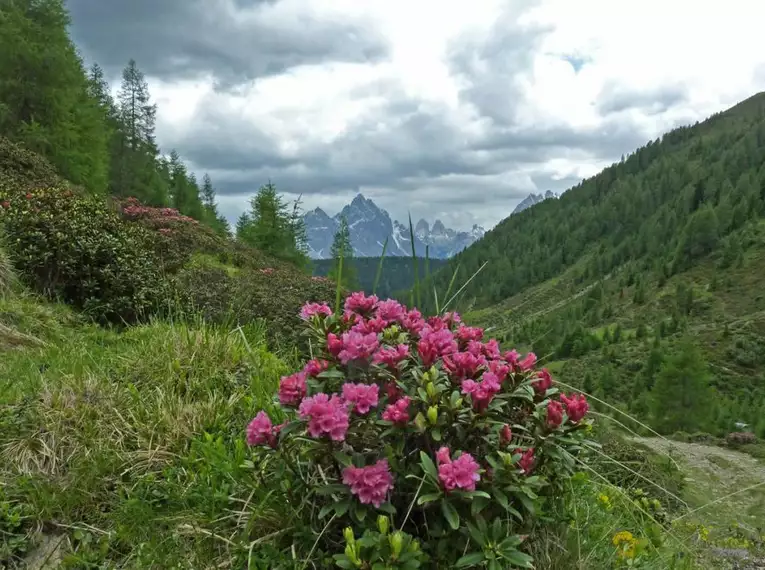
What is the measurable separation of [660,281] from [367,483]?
135 metres

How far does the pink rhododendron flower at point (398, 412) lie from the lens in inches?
83.8

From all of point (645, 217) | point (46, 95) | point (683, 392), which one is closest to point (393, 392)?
point (46, 95)

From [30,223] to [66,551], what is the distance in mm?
7902

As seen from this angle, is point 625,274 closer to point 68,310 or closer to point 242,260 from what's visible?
point 242,260

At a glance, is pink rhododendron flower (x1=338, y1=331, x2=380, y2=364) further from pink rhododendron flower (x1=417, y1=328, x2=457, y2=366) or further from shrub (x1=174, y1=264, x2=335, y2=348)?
shrub (x1=174, y1=264, x2=335, y2=348)

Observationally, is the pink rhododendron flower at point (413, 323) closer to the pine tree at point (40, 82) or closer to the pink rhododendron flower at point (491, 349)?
the pink rhododendron flower at point (491, 349)

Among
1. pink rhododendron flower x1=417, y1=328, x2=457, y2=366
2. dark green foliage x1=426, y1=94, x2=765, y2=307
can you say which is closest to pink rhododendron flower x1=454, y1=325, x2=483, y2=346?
pink rhododendron flower x1=417, y1=328, x2=457, y2=366

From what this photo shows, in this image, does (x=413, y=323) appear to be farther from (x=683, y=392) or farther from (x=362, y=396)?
(x=683, y=392)

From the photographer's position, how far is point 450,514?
2.02 meters

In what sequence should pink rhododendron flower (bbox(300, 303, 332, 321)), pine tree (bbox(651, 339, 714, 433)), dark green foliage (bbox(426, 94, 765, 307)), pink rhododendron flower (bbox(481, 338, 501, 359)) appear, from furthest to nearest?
dark green foliage (bbox(426, 94, 765, 307)), pine tree (bbox(651, 339, 714, 433)), pink rhododendron flower (bbox(300, 303, 332, 321)), pink rhododendron flower (bbox(481, 338, 501, 359))

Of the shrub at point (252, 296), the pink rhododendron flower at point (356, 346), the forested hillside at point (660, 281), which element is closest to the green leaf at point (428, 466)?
the pink rhododendron flower at point (356, 346)

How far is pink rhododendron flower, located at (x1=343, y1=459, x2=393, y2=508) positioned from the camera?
2.04 m

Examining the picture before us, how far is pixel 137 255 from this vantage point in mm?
9961

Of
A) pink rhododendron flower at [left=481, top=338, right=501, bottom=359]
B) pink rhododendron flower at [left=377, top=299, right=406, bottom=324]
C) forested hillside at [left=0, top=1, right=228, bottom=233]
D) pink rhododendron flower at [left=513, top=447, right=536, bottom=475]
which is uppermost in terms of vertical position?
forested hillside at [left=0, top=1, right=228, bottom=233]
